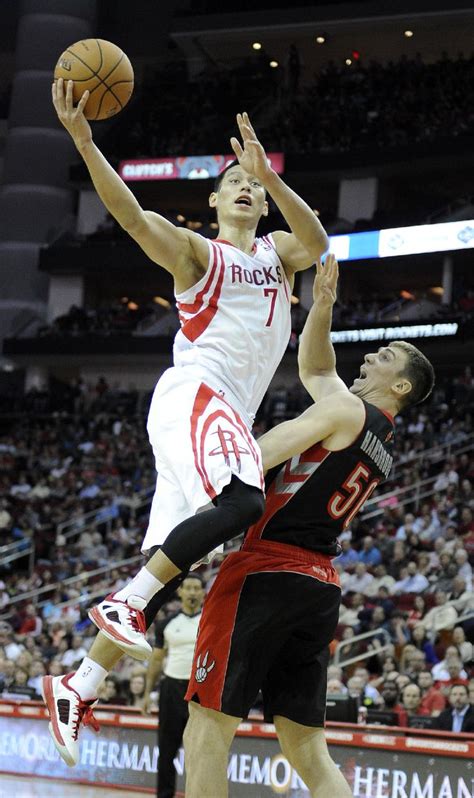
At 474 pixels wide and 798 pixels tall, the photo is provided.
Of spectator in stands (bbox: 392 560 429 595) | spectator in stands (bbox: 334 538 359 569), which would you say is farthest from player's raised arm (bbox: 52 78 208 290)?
spectator in stands (bbox: 334 538 359 569)

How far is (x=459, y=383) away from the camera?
26.4 meters

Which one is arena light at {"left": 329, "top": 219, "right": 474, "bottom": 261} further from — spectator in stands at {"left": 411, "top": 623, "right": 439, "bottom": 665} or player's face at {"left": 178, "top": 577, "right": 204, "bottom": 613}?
player's face at {"left": 178, "top": 577, "right": 204, "bottom": 613}

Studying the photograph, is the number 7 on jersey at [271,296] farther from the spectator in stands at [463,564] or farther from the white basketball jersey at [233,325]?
the spectator in stands at [463,564]

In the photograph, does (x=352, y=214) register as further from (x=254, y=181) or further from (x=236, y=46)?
(x=254, y=181)

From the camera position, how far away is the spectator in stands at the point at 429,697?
1191 centimetres

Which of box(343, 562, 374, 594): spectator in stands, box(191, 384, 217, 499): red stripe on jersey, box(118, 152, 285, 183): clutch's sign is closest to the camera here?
box(191, 384, 217, 499): red stripe on jersey

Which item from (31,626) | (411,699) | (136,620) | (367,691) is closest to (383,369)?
(136,620)

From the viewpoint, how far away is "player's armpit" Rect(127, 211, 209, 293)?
504cm

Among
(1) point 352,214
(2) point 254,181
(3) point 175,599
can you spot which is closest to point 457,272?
(1) point 352,214

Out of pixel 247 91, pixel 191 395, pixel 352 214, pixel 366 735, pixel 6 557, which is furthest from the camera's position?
pixel 247 91

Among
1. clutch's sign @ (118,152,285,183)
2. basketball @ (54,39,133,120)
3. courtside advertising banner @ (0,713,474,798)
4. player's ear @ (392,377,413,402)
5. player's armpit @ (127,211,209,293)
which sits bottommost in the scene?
courtside advertising banner @ (0,713,474,798)

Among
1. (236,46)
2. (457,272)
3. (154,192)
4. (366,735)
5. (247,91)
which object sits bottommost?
(366,735)

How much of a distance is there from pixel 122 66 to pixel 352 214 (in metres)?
27.1

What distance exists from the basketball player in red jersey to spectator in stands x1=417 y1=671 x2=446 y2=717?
22.2 ft
